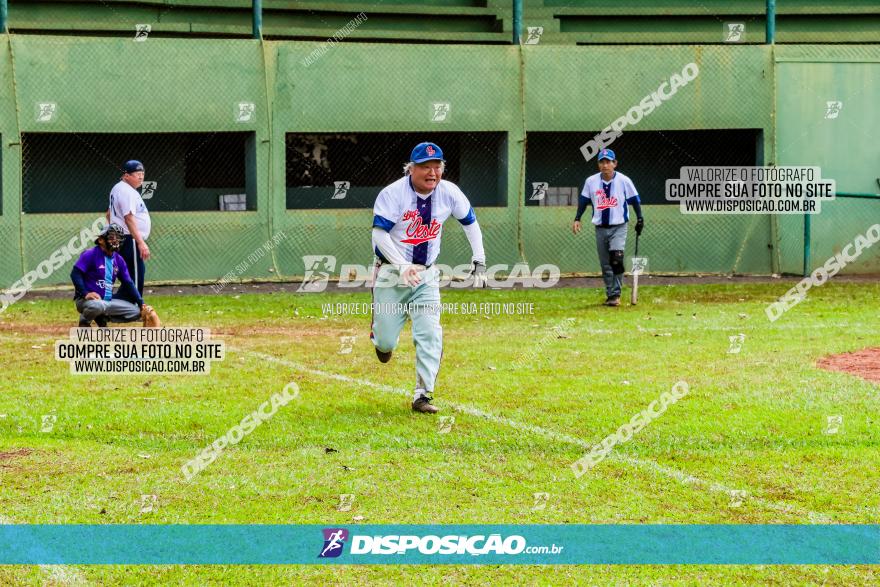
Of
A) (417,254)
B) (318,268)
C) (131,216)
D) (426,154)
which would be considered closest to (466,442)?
(417,254)

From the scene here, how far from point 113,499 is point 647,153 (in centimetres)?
2086

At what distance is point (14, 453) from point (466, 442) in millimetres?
3186

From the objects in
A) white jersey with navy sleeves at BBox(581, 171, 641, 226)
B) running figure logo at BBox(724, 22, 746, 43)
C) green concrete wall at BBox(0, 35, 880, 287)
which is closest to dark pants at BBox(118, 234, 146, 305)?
green concrete wall at BBox(0, 35, 880, 287)

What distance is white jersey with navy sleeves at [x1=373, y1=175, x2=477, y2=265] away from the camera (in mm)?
10586

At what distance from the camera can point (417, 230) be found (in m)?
10.7

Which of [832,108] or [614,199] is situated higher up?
[832,108]

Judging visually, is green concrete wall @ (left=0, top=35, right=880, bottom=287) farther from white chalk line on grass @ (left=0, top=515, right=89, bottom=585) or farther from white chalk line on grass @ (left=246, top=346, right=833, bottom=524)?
white chalk line on grass @ (left=0, top=515, right=89, bottom=585)

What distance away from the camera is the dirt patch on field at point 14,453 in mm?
8719

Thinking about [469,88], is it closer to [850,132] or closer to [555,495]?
[850,132]

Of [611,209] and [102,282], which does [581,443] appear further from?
[611,209]

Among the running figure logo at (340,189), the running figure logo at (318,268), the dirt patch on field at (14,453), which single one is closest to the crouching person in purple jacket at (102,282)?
the dirt patch on field at (14,453)

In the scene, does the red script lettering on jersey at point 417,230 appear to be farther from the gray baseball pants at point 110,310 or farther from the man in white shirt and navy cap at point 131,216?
the man in white shirt and navy cap at point 131,216

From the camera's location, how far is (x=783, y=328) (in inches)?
620

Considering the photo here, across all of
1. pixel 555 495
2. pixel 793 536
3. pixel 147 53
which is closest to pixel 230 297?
pixel 147 53
